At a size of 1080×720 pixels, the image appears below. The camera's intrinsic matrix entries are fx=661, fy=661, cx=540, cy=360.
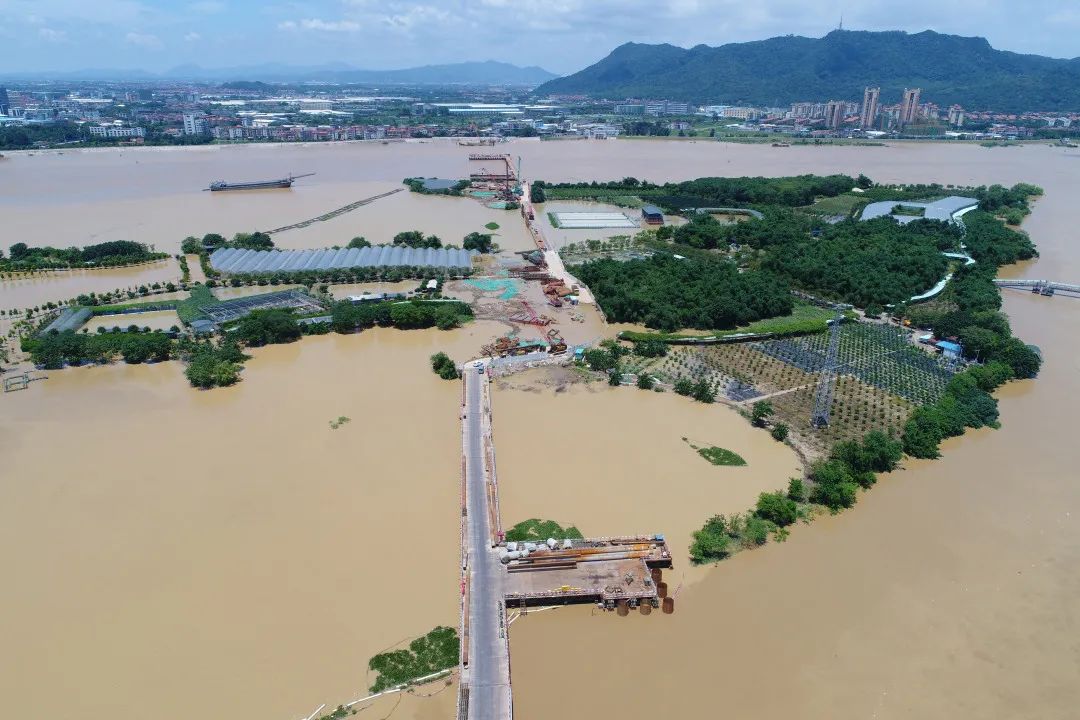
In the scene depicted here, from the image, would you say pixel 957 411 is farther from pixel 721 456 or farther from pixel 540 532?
pixel 540 532

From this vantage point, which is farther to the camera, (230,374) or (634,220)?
(634,220)

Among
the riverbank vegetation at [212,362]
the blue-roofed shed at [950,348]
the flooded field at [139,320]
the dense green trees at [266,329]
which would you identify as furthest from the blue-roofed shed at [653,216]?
the flooded field at [139,320]

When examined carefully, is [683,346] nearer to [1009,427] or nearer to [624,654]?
[1009,427]

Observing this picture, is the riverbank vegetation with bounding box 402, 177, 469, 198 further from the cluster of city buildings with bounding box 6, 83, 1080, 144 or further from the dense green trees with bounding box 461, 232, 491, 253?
the cluster of city buildings with bounding box 6, 83, 1080, 144

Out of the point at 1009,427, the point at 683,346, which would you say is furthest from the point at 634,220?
the point at 1009,427

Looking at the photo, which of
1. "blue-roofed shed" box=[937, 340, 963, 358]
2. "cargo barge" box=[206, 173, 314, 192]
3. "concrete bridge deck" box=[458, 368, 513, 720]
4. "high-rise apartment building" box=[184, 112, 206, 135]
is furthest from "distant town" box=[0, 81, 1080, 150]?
"concrete bridge deck" box=[458, 368, 513, 720]

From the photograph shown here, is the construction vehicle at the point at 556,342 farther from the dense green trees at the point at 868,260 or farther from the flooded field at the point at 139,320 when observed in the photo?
the flooded field at the point at 139,320
